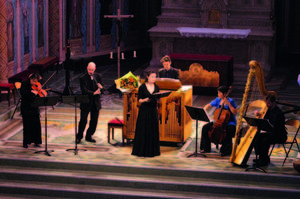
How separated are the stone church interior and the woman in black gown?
0.16ft

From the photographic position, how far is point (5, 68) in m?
15.3

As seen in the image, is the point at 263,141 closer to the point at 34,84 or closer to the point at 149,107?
the point at 149,107

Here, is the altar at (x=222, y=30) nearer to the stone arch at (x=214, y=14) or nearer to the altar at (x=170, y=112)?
the stone arch at (x=214, y=14)

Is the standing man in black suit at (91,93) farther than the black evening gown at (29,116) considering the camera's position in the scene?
Yes

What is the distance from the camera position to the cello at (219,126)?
36.0ft

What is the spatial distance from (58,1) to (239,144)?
10.0 meters

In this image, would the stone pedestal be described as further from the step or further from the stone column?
the step

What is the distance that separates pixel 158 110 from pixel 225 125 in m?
1.20

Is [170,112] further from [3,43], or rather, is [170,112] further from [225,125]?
[3,43]

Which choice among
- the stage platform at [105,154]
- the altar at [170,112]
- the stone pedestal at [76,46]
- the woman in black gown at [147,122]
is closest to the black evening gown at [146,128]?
the woman in black gown at [147,122]

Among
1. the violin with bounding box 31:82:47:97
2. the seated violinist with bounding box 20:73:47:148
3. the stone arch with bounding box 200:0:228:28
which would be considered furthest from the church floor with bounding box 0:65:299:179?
the stone arch with bounding box 200:0:228:28

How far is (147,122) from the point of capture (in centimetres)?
1096

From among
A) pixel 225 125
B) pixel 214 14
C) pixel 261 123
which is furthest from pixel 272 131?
pixel 214 14

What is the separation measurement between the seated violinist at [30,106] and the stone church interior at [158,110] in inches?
0.9
